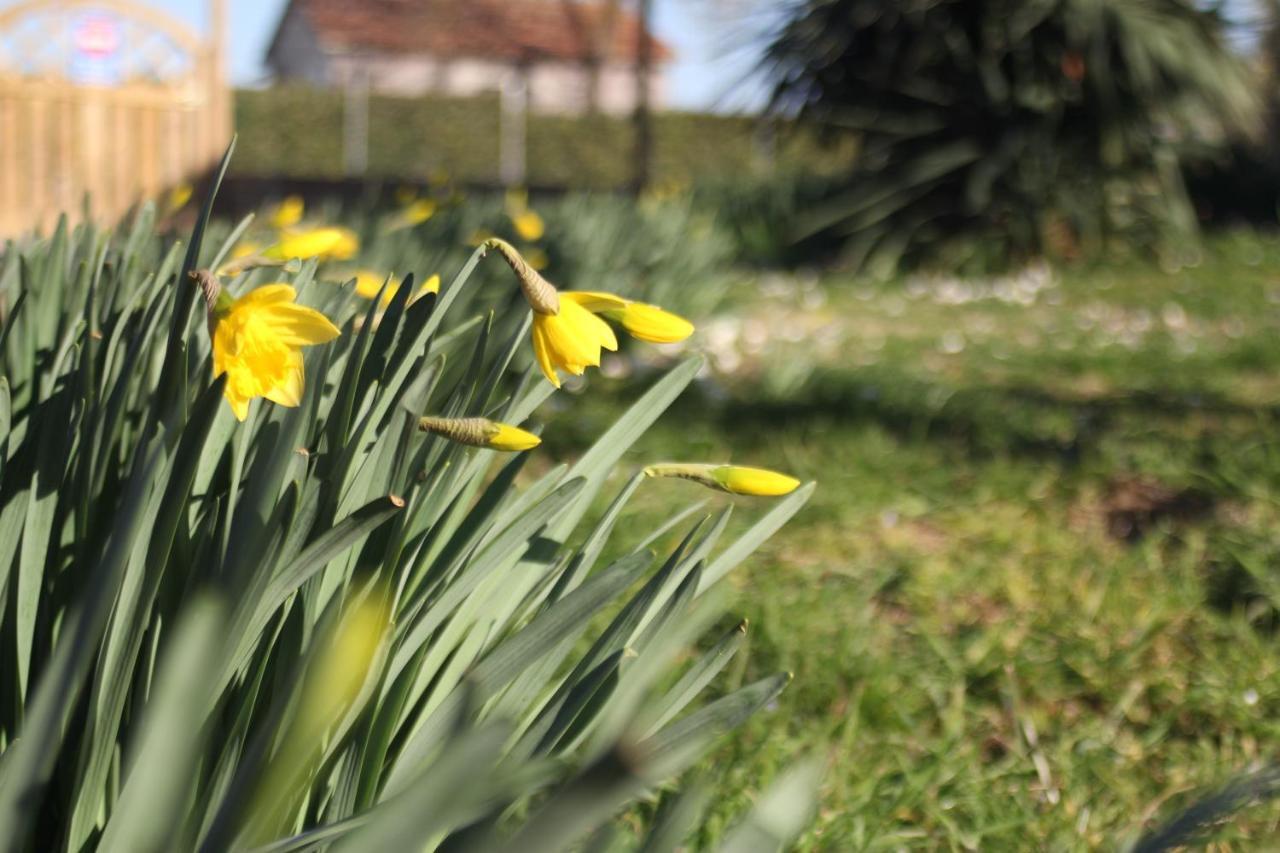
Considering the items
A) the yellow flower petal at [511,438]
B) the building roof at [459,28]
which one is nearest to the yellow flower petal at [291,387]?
the yellow flower petal at [511,438]

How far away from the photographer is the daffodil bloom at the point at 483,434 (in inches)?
33.5

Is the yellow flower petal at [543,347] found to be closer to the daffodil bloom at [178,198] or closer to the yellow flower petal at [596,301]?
the yellow flower petal at [596,301]

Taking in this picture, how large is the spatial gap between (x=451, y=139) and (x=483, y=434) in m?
20.4

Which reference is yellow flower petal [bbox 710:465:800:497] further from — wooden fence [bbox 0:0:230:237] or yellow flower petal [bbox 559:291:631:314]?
wooden fence [bbox 0:0:230:237]

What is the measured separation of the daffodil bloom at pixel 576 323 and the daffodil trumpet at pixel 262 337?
0.14 m

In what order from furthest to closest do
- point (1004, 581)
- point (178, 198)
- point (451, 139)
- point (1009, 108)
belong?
point (451, 139)
point (1009, 108)
point (1004, 581)
point (178, 198)

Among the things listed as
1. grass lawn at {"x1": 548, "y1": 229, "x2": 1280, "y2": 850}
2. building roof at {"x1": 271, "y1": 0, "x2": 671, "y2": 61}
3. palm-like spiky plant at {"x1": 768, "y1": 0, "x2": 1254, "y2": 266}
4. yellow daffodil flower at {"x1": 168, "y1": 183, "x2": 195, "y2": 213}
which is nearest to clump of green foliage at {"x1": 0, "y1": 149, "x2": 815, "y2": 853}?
grass lawn at {"x1": 548, "y1": 229, "x2": 1280, "y2": 850}

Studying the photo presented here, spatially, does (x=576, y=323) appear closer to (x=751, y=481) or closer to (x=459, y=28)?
(x=751, y=481)

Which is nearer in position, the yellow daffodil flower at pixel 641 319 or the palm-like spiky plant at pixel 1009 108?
the yellow daffodil flower at pixel 641 319

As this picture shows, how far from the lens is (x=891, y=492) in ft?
9.04

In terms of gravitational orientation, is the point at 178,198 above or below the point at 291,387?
below

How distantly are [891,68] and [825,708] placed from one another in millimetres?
6309

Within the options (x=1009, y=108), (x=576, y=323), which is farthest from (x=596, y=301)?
(x=1009, y=108)

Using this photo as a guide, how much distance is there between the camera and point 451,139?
20.5 meters
